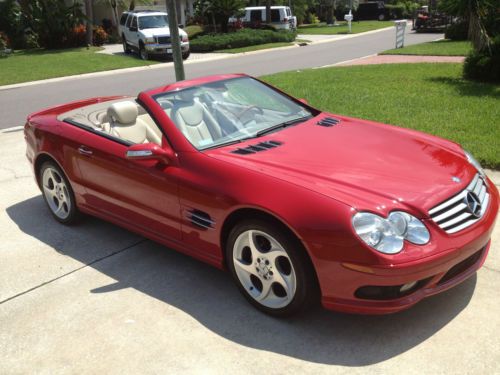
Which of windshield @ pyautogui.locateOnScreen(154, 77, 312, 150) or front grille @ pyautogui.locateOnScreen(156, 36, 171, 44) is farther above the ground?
windshield @ pyautogui.locateOnScreen(154, 77, 312, 150)

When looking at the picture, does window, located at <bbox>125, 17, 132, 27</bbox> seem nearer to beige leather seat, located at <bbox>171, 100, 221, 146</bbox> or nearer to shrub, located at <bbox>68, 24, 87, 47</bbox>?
shrub, located at <bbox>68, 24, 87, 47</bbox>

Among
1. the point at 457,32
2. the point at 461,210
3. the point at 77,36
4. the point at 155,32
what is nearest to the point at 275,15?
the point at 77,36

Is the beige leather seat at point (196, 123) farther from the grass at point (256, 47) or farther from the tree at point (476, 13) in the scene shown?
the grass at point (256, 47)

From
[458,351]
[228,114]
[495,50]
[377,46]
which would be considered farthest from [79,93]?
[377,46]

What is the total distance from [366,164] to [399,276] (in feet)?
2.89

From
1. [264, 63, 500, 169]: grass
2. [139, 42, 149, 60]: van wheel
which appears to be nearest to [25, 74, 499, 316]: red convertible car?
[264, 63, 500, 169]: grass

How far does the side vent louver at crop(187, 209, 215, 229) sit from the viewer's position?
360cm

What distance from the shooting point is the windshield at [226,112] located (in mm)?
4031

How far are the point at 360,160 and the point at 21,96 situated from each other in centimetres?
1378

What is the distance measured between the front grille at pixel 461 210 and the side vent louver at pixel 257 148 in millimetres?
1253

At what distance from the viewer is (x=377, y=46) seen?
26.1m

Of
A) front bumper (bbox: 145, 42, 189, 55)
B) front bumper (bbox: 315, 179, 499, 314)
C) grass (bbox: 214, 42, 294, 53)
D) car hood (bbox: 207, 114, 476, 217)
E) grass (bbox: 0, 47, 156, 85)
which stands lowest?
grass (bbox: 214, 42, 294, 53)

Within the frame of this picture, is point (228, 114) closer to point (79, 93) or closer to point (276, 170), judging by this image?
point (276, 170)

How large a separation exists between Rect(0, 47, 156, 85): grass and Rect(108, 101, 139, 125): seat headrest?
15322mm
